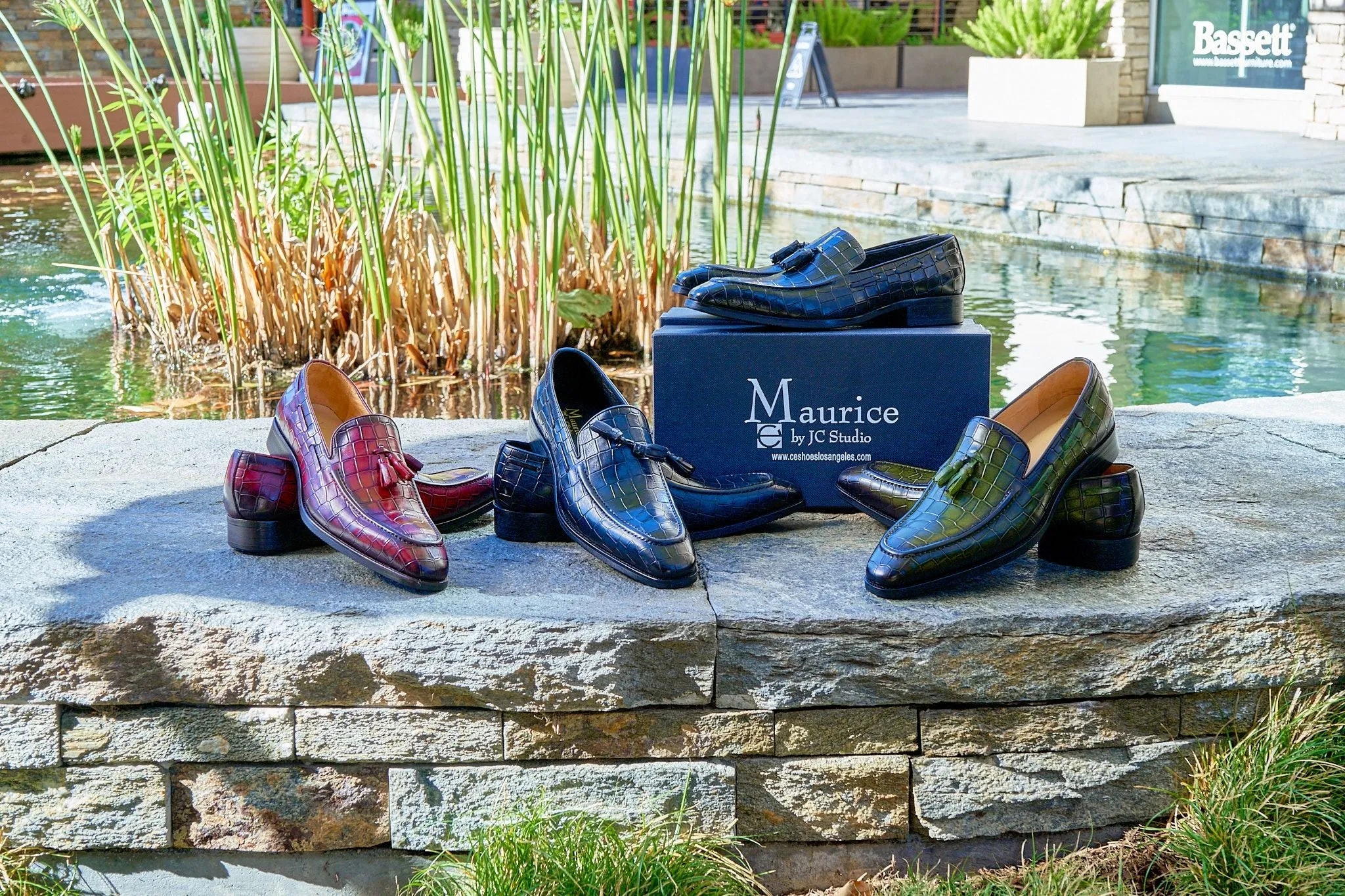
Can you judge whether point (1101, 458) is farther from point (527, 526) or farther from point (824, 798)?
point (527, 526)

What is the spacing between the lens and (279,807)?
150 centimetres

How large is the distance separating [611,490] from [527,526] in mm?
188

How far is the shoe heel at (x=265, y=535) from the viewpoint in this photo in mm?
1612

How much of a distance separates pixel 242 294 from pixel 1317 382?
2728 mm

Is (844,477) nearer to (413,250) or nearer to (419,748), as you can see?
(419,748)

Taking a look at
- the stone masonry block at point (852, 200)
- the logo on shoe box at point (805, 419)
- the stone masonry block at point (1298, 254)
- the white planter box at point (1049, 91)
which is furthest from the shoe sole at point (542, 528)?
the white planter box at point (1049, 91)

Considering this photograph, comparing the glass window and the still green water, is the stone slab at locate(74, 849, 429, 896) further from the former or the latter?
the glass window

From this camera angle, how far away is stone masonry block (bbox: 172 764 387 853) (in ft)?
4.90

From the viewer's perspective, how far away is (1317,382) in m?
3.42

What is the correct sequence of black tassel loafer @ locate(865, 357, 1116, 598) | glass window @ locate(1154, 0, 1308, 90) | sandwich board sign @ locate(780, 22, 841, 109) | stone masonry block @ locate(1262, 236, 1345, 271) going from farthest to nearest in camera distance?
1. sandwich board sign @ locate(780, 22, 841, 109)
2. glass window @ locate(1154, 0, 1308, 90)
3. stone masonry block @ locate(1262, 236, 1345, 271)
4. black tassel loafer @ locate(865, 357, 1116, 598)

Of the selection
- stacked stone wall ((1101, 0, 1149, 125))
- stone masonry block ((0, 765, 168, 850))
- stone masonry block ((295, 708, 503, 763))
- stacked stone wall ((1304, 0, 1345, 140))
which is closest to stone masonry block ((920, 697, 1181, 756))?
stone masonry block ((295, 708, 503, 763))

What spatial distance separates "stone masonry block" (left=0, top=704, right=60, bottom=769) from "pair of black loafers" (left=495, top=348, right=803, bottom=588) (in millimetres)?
560

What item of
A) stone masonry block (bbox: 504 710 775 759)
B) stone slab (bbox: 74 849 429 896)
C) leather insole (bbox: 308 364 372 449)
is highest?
leather insole (bbox: 308 364 372 449)

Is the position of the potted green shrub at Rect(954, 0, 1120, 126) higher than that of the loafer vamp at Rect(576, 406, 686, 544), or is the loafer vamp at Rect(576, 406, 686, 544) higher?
the potted green shrub at Rect(954, 0, 1120, 126)
